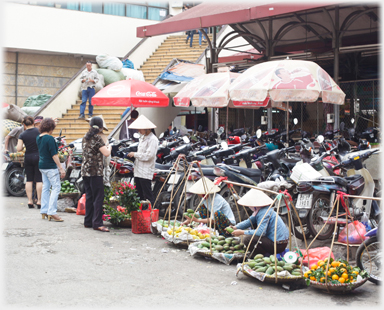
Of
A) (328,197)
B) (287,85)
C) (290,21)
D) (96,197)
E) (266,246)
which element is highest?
(290,21)

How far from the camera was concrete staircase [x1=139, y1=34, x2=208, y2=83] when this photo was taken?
71.7 ft

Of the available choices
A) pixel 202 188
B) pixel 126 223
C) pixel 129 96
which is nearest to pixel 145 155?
pixel 126 223

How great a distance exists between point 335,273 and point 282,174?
3409 millimetres

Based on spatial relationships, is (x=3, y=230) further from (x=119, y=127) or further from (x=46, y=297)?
(x=119, y=127)

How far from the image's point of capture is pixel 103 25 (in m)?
24.7

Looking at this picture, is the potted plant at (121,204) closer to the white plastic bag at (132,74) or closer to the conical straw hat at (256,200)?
the conical straw hat at (256,200)

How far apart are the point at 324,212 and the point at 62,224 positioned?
4.66 metres

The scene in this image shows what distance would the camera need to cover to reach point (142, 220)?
8.19 meters

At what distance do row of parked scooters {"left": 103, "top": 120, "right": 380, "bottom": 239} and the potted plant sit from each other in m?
0.58

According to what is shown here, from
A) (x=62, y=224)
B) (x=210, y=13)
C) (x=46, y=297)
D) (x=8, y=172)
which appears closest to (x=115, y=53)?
(x=210, y=13)

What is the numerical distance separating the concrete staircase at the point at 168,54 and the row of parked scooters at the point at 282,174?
10639mm

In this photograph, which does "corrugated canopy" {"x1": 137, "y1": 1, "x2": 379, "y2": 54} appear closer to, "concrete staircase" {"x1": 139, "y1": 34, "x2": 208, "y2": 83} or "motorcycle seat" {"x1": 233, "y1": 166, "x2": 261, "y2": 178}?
"concrete staircase" {"x1": 139, "y1": 34, "x2": 208, "y2": 83}

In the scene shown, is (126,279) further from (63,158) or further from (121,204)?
(63,158)

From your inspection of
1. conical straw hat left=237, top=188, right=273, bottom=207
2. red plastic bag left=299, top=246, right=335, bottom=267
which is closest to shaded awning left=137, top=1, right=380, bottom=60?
conical straw hat left=237, top=188, right=273, bottom=207
